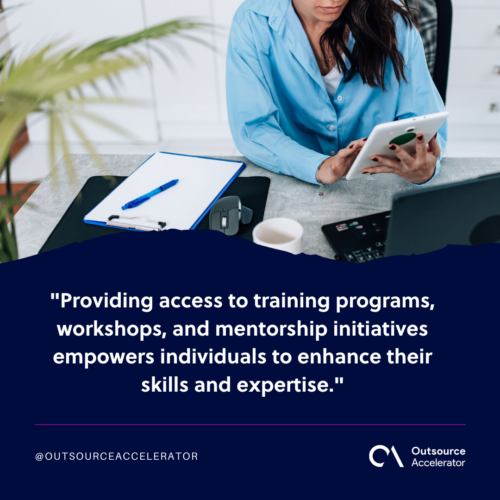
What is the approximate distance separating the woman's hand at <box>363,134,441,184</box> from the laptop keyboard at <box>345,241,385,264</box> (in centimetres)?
21

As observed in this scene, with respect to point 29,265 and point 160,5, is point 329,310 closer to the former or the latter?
point 29,265

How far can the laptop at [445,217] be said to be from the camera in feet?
2.11

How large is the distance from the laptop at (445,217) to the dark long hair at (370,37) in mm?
646

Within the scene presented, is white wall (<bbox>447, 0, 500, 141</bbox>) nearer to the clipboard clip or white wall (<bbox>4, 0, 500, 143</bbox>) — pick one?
white wall (<bbox>4, 0, 500, 143</bbox>)

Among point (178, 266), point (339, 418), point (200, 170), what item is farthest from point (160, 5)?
point (339, 418)

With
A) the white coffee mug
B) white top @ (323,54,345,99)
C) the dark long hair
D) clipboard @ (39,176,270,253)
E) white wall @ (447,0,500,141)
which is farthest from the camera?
white wall @ (447,0,500,141)

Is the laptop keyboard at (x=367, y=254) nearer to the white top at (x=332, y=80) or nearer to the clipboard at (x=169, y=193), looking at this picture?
the clipboard at (x=169, y=193)

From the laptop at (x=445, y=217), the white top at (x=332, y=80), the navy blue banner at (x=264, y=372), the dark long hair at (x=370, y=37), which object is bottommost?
the navy blue banner at (x=264, y=372)

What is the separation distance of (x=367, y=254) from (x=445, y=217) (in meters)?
0.21

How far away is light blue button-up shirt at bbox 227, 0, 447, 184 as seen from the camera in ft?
3.93

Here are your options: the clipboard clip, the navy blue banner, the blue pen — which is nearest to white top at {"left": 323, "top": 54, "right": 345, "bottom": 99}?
the blue pen

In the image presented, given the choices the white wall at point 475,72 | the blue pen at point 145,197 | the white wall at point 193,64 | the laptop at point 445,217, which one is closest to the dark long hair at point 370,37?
the blue pen at point 145,197

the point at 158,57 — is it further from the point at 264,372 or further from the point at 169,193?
the point at 264,372

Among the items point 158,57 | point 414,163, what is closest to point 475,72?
point 158,57
